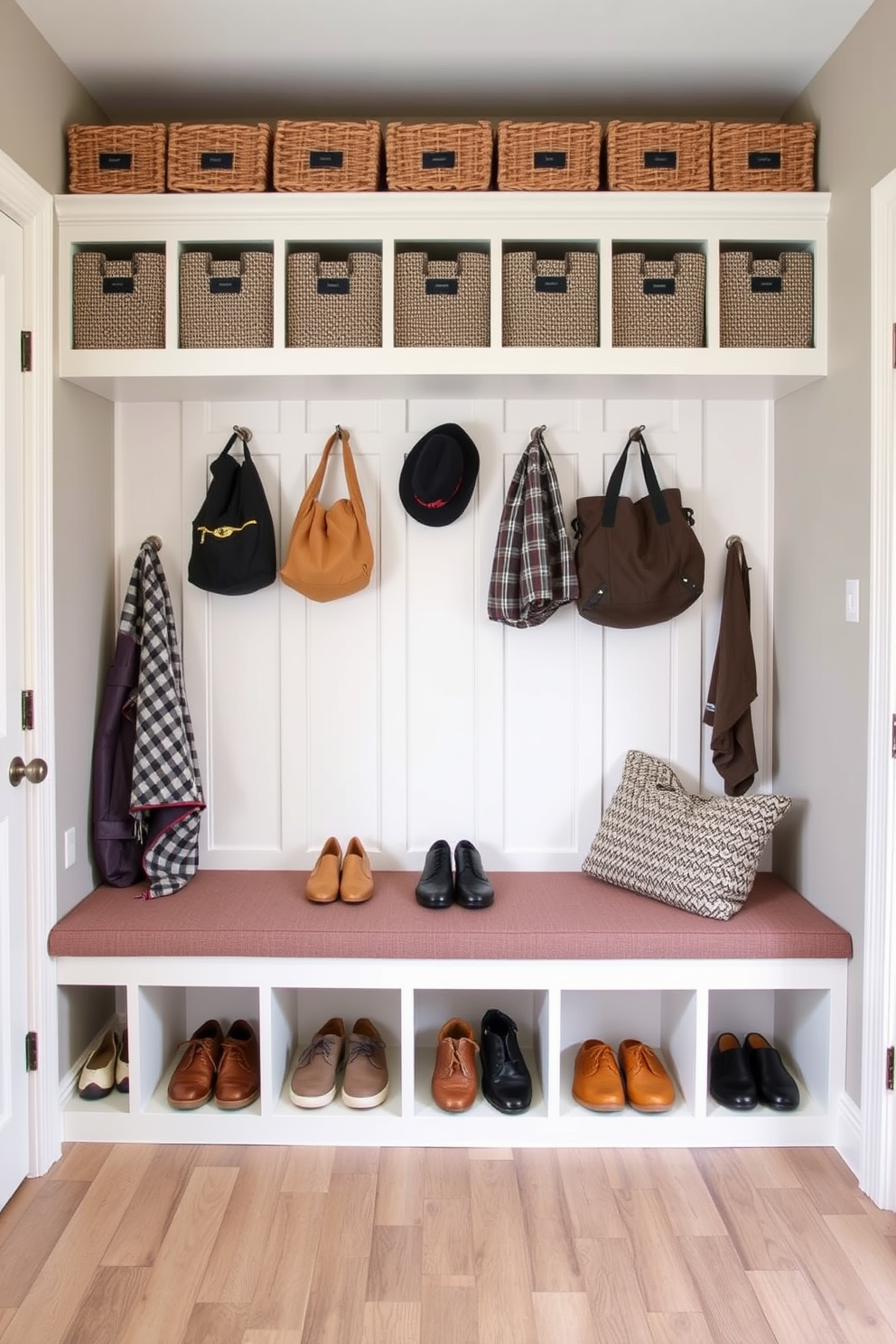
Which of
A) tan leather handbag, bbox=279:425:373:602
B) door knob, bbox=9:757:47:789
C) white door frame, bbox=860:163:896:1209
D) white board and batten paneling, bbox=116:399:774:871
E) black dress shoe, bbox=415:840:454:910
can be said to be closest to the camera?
white door frame, bbox=860:163:896:1209

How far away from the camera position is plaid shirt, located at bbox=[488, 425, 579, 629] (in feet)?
8.75

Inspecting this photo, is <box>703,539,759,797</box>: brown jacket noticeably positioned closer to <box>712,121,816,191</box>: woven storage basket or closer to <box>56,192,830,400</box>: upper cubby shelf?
<box>56,192,830,400</box>: upper cubby shelf

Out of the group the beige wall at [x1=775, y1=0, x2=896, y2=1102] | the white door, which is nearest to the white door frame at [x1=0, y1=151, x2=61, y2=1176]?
the white door

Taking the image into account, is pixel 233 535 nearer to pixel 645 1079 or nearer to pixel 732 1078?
pixel 645 1079

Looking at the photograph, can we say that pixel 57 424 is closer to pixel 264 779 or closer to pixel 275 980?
pixel 264 779

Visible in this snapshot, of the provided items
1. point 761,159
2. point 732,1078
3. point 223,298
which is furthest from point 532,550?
point 732,1078

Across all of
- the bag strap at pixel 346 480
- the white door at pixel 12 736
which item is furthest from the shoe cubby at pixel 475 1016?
the bag strap at pixel 346 480

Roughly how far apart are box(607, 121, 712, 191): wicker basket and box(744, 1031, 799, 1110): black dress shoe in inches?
87.1

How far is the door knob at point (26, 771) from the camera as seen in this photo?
225cm

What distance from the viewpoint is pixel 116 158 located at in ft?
8.11

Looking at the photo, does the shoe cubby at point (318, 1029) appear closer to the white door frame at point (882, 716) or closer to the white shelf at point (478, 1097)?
the white shelf at point (478, 1097)

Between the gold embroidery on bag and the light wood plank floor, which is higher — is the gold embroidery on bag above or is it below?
above

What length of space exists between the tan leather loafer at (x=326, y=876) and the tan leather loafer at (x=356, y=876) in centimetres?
2

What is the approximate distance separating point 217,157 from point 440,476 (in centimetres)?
95
